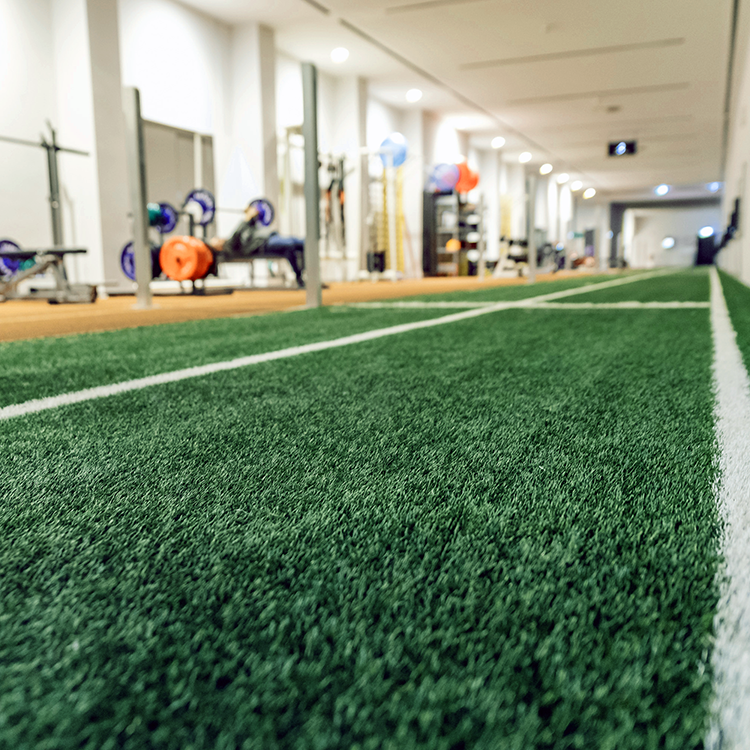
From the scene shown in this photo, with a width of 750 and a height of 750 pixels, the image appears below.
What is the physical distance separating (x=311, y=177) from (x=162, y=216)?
3595 mm

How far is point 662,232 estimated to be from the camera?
113 feet

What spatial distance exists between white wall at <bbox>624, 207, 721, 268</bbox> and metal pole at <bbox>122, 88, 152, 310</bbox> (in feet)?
106

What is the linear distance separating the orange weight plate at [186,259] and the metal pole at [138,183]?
1.92 m

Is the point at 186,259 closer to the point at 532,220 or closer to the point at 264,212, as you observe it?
the point at 264,212

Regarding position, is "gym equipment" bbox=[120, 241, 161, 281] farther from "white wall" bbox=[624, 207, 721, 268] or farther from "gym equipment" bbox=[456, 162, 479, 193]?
"white wall" bbox=[624, 207, 721, 268]

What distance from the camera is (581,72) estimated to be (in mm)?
11094

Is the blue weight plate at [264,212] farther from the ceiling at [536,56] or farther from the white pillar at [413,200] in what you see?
the white pillar at [413,200]

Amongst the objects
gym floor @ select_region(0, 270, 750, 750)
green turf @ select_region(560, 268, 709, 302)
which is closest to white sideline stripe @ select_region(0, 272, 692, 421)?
gym floor @ select_region(0, 270, 750, 750)

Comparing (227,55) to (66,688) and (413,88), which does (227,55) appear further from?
(66,688)

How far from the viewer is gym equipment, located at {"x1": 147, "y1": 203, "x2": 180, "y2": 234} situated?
6906 millimetres

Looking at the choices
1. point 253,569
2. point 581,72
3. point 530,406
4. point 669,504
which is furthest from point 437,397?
point 581,72

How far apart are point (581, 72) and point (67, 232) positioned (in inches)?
335

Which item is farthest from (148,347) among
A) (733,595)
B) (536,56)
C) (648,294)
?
(536,56)

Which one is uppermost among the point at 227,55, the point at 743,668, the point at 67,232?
the point at 227,55
